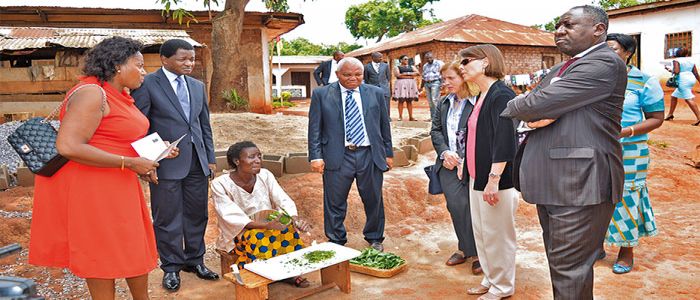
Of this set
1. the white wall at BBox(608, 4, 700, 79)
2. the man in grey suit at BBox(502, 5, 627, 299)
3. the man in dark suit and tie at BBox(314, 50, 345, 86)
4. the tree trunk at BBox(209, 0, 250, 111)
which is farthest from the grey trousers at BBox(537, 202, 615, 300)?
the white wall at BBox(608, 4, 700, 79)

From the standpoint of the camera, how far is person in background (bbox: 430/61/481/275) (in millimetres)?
4078

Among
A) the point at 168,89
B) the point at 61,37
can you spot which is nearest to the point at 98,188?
the point at 168,89

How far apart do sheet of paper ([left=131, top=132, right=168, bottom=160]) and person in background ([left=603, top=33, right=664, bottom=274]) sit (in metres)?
3.24

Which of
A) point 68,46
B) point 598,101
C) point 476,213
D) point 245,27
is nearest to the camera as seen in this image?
point 598,101

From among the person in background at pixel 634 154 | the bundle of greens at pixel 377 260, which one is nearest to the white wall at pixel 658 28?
the person in background at pixel 634 154

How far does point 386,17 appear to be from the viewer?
3828 centimetres

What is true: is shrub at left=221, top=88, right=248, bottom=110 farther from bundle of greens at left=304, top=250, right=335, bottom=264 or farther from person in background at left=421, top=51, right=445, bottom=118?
bundle of greens at left=304, top=250, right=335, bottom=264

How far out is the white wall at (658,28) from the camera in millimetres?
16516

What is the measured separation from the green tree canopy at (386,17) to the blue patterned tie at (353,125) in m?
34.0

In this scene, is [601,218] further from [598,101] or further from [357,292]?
[357,292]

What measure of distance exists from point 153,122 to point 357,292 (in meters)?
2.05

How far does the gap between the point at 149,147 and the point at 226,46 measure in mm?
8726

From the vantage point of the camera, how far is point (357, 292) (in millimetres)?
4090

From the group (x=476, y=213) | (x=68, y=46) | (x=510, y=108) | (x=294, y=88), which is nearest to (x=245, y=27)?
(x=68, y=46)
